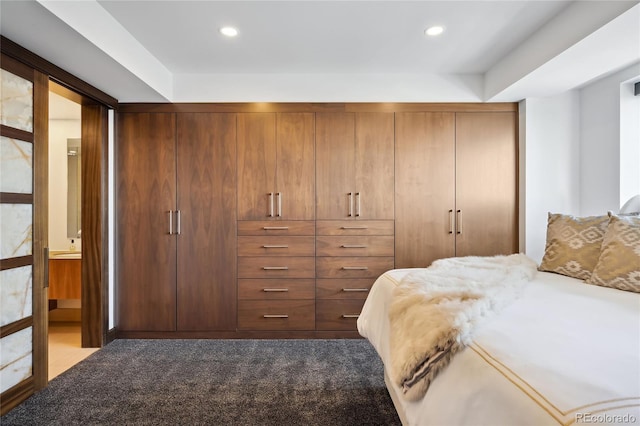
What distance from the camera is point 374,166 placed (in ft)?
10.7

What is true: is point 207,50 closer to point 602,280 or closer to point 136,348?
point 136,348

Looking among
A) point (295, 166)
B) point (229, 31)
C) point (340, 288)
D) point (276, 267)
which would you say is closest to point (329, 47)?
point (229, 31)

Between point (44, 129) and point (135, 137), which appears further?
point (135, 137)

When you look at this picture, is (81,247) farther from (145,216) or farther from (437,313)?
(437,313)

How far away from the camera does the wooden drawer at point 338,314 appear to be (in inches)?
127

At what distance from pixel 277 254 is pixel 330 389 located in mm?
1385

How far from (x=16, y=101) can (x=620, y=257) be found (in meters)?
3.66

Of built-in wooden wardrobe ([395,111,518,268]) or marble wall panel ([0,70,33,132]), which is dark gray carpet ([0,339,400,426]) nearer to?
built-in wooden wardrobe ([395,111,518,268])

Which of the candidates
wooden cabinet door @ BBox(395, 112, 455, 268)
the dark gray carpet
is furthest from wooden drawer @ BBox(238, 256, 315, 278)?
wooden cabinet door @ BBox(395, 112, 455, 268)

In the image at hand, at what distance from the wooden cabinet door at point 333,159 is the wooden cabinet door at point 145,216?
4.82ft

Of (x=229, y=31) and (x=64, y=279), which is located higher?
(x=229, y=31)

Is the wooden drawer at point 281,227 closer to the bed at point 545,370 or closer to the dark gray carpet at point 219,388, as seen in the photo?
the dark gray carpet at point 219,388

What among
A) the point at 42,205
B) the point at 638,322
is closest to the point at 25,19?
the point at 42,205

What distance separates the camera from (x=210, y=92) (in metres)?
3.23
